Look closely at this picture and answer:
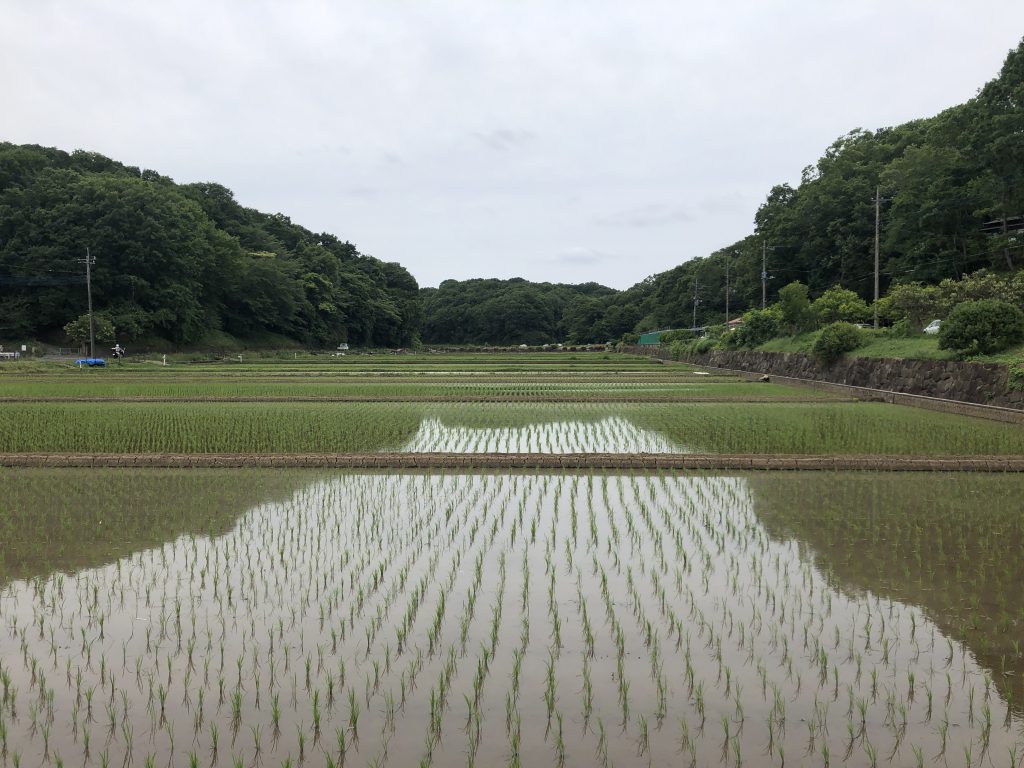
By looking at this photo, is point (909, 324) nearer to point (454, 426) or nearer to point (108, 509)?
point (454, 426)

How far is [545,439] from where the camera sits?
1162 centimetres

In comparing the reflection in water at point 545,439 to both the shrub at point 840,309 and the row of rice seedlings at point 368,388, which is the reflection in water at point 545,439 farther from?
the shrub at point 840,309

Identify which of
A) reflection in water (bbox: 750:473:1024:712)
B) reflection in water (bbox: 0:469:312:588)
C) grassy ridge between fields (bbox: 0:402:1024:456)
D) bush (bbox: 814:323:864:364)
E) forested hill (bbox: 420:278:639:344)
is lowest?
reflection in water (bbox: 750:473:1024:712)

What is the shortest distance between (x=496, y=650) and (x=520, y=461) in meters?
5.52

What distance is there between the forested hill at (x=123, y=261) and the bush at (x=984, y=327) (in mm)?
41271

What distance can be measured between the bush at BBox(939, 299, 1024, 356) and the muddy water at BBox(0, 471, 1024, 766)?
11.4 meters

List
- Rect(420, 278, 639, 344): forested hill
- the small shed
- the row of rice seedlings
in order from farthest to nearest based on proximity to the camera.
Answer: Rect(420, 278, 639, 344): forested hill, the small shed, the row of rice seedlings

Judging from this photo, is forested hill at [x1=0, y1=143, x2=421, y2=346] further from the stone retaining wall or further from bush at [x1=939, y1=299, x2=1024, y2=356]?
bush at [x1=939, y1=299, x2=1024, y2=356]

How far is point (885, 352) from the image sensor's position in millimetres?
20766

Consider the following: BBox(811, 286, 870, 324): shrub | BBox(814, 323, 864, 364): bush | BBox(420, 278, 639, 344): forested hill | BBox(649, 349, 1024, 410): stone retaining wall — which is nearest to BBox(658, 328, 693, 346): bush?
BBox(811, 286, 870, 324): shrub

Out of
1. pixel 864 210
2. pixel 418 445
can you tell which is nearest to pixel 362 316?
pixel 864 210

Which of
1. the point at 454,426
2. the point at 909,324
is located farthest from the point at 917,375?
the point at 454,426

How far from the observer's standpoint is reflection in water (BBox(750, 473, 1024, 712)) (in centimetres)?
416

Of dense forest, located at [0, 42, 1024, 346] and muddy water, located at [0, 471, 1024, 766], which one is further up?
dense forest, located at [0, 42, 1024, 346]
